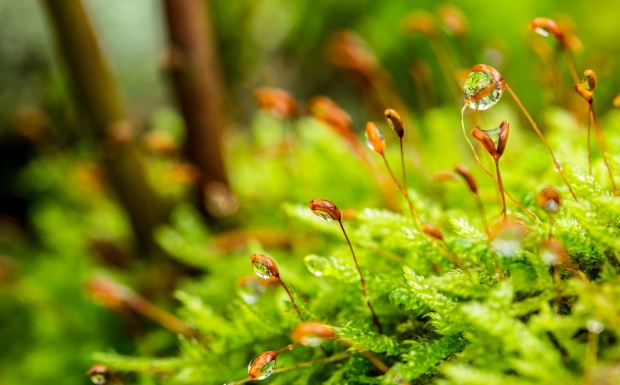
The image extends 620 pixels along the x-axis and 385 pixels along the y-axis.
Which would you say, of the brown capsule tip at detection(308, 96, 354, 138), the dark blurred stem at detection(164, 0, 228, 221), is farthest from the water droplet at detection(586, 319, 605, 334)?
the dark blurred stem at detection(164, 0, 228, 221)

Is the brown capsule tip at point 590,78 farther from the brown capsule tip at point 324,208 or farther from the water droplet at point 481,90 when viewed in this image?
the brown capsule tip at point 324,208

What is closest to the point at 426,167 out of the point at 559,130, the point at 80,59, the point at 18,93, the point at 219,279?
the point at 559,130

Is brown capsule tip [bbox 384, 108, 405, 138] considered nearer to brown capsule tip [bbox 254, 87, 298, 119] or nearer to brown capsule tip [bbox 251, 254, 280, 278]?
brown capsule tip [bbox 251, 254, 280, 278]

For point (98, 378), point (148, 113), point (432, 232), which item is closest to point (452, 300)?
point (432, 232)

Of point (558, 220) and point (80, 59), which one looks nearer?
point (558, 220)

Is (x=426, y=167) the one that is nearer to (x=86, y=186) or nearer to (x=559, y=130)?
(x=559, y=130)

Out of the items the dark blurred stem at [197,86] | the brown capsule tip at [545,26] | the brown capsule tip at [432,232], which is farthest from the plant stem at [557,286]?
the dark blurred stem at [197,86]
